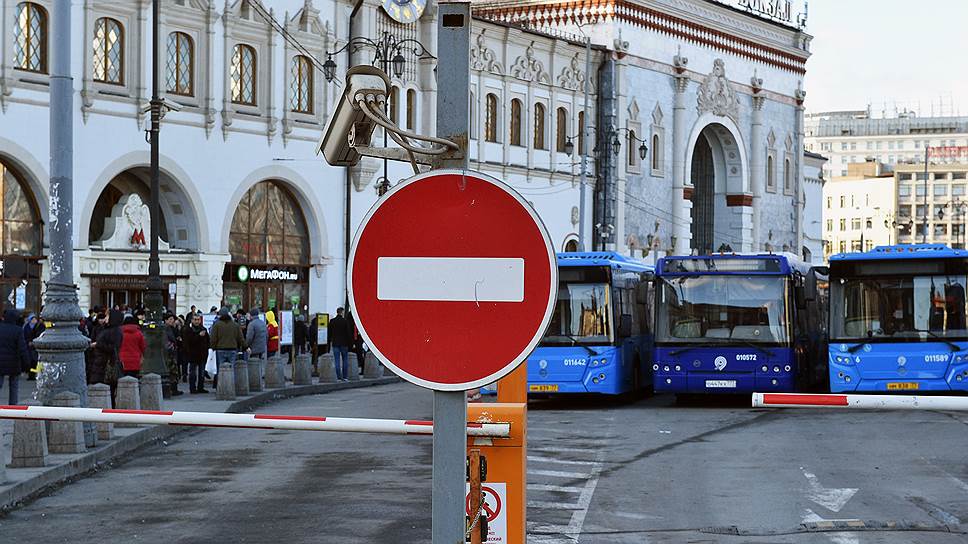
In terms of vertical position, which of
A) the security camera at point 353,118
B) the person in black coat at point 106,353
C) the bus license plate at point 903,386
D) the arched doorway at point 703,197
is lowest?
the bus license plate at point 903,386

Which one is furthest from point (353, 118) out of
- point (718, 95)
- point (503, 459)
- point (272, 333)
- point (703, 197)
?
point (703, 197)

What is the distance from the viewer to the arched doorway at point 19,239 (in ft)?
125

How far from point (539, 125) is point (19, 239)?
2648 cm

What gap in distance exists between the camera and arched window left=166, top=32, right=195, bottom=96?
140 feet

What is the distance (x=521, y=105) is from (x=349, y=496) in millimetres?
46197

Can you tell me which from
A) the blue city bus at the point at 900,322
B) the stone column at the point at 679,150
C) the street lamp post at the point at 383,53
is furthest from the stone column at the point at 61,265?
the stone column at the point at 679,150

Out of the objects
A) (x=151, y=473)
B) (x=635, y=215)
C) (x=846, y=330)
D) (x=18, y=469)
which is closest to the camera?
(x=18, y=469)

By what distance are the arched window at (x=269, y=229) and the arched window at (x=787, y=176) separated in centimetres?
3762

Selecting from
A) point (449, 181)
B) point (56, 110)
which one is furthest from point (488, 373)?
point (56, 110)

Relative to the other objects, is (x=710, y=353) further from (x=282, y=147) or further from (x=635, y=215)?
(x=635, y=215)

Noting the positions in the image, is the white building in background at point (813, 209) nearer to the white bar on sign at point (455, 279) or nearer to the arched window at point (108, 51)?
the arched window at point (108, 51)

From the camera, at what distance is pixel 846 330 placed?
26.7 meters

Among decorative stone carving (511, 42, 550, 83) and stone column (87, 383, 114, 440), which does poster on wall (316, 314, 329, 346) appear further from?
decorative stone carving (511, 42, 550, 83)

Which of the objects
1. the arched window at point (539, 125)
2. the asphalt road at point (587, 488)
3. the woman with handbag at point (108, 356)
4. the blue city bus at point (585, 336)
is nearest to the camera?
the asphalt road at point (587, 488)
